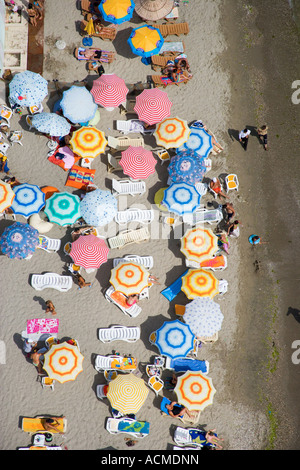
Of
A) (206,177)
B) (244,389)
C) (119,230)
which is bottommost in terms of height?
(244,389)

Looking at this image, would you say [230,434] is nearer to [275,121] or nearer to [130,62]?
[275,121]

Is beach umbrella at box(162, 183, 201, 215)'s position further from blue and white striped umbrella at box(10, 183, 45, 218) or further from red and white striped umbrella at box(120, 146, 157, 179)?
blue and white striped umbrella at box(10, 183, 45, 218)

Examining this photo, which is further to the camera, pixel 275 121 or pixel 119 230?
pixel 275 121

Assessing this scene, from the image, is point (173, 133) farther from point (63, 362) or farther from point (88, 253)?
point (63, 362)
